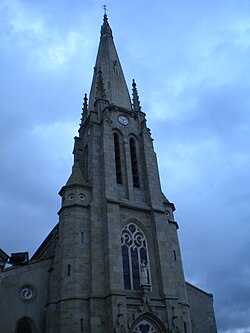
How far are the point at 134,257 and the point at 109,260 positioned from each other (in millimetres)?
2826

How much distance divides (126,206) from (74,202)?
4061 millimetres

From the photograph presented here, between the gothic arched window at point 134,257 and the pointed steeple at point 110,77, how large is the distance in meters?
13.5

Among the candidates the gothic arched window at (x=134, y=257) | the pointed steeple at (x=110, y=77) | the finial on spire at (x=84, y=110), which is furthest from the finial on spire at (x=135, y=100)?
the gothic arched window at (x=134, y=257)

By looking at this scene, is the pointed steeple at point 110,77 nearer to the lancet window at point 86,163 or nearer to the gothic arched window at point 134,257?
the lancet window at point 86,163

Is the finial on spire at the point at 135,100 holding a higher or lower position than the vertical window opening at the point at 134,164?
higher

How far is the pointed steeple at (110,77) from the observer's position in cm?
3578

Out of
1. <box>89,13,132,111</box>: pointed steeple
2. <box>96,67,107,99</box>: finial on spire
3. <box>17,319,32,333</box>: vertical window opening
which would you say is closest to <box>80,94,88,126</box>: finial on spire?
<box>89,13,132,111</box>: pointed steeple

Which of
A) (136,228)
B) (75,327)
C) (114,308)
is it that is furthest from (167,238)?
(75,327)

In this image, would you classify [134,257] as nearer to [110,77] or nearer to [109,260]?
[109,260]

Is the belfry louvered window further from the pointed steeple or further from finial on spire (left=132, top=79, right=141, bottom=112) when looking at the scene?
finial on spire (left=132, top=79, right=141, bottom=112)

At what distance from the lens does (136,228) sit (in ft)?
90.3

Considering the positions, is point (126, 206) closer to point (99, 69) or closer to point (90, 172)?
point (90, 172)

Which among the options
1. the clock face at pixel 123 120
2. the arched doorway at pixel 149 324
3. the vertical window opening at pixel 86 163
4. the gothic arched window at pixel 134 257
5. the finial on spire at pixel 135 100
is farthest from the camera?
the finial on spire at pixel 135 100

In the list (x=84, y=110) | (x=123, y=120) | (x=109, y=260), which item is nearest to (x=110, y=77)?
(x=84, y=110)
